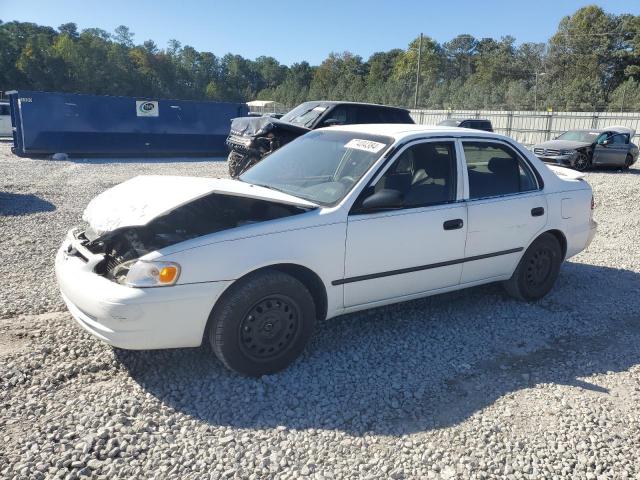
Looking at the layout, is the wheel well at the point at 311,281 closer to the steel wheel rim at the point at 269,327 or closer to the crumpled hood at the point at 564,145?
the steel wheel rim at the point at 269,327

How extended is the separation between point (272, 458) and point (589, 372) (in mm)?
2487

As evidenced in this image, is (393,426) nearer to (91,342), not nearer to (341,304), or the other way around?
(341,304)

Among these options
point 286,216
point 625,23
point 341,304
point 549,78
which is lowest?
point 341,304

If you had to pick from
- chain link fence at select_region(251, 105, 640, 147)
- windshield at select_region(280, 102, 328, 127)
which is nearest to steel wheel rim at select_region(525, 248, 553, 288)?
windshield at select_region(280, 102, 328, 127)

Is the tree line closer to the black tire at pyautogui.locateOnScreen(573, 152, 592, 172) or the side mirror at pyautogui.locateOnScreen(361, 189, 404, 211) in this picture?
the black tire at pyautogui.locateOnScreen(573, 152, 592, 172)

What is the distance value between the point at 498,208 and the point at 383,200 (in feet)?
4.57

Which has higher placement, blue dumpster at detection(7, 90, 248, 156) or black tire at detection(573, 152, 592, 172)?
blue dumpster at detection(7, 90, 248, 156)

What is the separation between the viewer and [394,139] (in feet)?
13.5

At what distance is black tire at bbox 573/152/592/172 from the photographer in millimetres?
16906

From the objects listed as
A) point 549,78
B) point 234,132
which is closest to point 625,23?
point 549,78

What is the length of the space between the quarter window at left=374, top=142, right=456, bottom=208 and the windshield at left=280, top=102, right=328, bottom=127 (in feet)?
22.0

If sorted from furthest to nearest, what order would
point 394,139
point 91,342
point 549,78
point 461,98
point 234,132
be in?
1. point 549,78
2. point 461,98
3. point 234,132
4. point 394,139
5. point 91,342

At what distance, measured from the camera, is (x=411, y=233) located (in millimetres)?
3936

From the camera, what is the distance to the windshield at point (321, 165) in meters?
3.93
